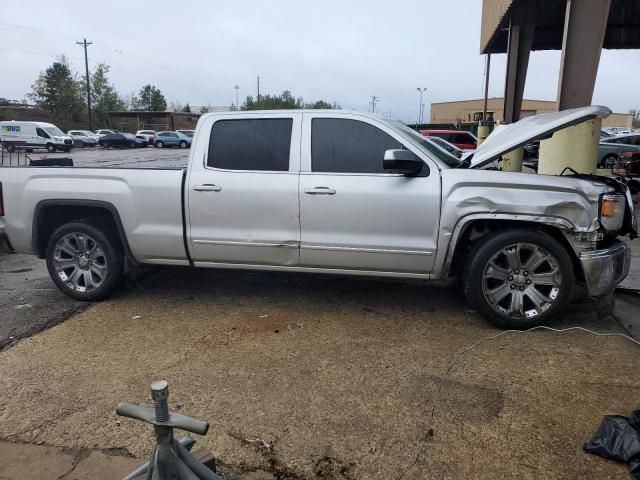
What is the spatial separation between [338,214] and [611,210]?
7.09 feet

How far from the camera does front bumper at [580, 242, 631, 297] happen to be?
4195 millimetres

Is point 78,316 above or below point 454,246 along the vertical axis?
below

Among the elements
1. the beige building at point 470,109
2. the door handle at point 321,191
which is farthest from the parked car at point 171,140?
the door handle at point 321,191

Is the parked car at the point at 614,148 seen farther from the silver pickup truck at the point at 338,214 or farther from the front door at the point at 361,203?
the front door at the point at 361,203

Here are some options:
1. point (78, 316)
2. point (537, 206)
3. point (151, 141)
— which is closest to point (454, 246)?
point (537, 206)

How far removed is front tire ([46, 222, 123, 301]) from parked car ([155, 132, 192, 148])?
1758 inches

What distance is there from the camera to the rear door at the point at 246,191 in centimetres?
467

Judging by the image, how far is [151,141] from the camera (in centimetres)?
5062

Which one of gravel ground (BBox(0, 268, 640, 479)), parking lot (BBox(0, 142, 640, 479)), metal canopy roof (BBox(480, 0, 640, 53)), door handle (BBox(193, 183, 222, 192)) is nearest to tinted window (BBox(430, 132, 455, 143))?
metal canopy roof (BBox(480, 0, 640, 53))

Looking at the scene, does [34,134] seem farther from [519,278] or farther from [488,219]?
[519,278]

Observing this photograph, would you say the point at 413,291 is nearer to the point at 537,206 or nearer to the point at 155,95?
the point at 537,206

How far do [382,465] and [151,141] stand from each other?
169 ft

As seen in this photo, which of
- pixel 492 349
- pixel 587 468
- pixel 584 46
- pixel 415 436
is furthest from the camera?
pixel 584 46

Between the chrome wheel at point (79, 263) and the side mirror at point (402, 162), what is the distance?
114 inches
